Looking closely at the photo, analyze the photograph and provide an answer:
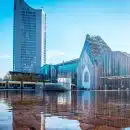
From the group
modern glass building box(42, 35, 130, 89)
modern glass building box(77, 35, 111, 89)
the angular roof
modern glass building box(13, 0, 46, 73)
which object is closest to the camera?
modern glass building box(42, 35, 130, 89)

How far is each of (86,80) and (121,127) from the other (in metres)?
111

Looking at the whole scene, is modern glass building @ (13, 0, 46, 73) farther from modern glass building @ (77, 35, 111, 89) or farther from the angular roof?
the angular roof

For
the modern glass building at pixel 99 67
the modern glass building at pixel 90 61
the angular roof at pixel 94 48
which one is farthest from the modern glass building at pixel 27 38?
the angular roof at pixel 94 48

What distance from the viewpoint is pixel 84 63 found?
396 feet

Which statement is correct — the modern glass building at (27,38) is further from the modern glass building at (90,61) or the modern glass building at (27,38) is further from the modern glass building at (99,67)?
the modern glass building at (90,61)

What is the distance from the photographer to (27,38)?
139 meters

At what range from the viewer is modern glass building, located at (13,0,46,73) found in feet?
450

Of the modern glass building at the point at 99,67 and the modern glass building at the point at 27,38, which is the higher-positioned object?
the modern glass building at the point at 27,38

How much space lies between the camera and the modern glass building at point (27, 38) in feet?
450

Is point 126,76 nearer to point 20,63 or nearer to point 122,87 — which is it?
point 122,87

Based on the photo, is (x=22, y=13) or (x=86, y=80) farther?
(x=22, y=13)

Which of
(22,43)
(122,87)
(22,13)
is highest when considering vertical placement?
(22,13)

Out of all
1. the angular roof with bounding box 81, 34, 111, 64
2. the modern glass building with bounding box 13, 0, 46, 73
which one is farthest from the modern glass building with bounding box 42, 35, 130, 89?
the modern glass building with bounding box 13, 0, 46, 73

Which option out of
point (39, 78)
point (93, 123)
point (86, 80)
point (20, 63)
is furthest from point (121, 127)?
point (20, 63)
